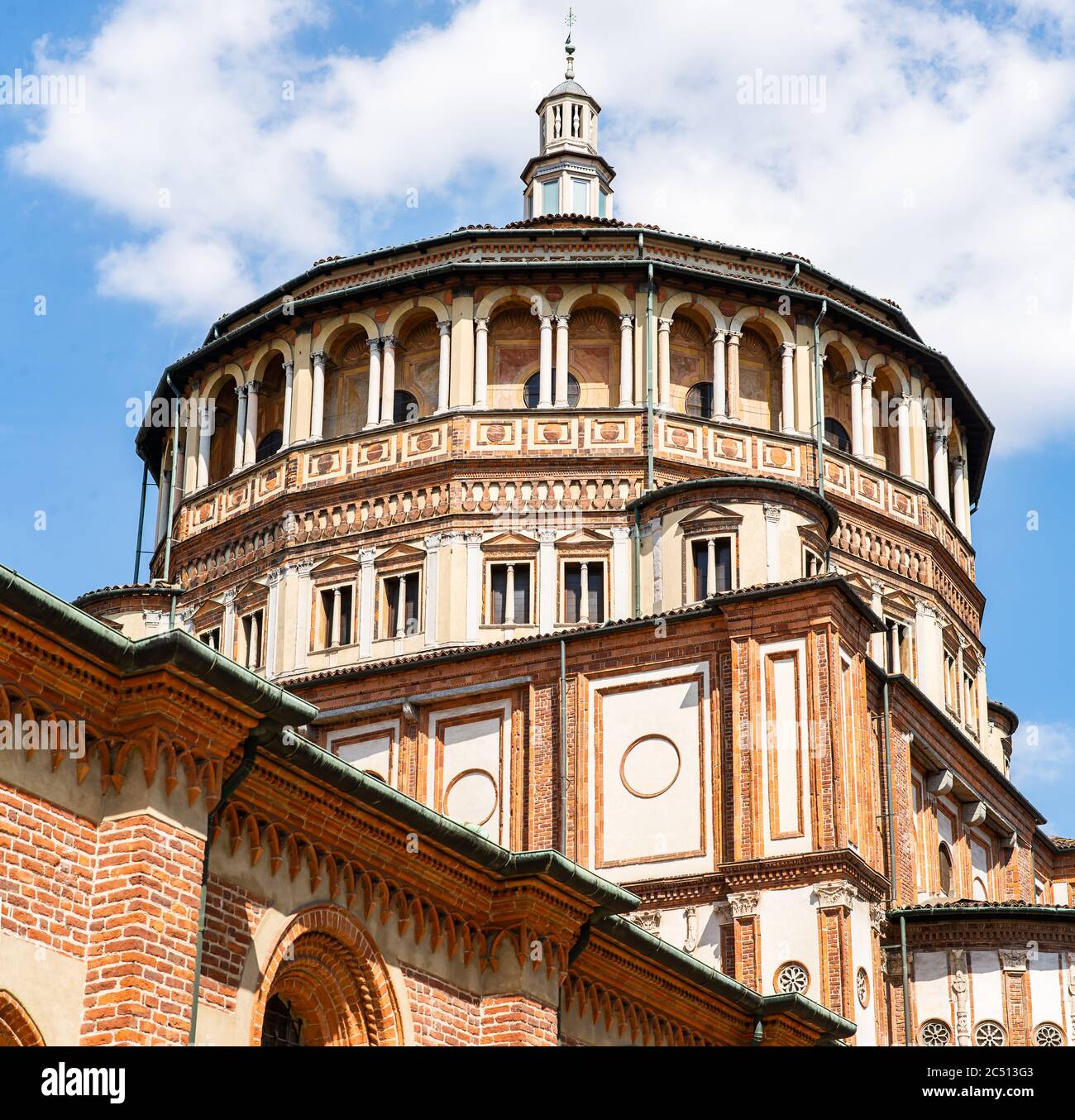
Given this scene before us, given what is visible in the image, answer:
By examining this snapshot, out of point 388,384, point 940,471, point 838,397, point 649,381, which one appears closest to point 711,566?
point 649,381

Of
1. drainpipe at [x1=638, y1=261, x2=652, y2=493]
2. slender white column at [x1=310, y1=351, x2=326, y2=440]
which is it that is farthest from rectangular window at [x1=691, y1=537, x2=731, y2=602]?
slender white column at [x1=310, y1=351, x2=326, y2=440]

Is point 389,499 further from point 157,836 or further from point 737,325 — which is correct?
point 157,836

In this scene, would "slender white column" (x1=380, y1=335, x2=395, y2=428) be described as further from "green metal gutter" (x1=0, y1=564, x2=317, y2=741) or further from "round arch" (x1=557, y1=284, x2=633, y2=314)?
"green metal gutter" (x1=0, y1=564, x2=317, y2=741)

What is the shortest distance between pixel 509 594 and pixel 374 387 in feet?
19.6

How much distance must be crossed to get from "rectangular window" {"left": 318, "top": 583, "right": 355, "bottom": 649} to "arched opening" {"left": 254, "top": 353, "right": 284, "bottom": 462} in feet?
15.0

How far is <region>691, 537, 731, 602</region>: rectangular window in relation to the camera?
37531 mm

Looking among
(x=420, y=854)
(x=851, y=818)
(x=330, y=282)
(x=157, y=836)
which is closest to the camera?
(x=157, y=836)

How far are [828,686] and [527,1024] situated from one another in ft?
44.6

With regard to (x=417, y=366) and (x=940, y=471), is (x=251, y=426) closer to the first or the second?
(x=417, y=366)

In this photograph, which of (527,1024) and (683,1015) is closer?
(527,1024)

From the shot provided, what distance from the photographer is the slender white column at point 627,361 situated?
42844mm
